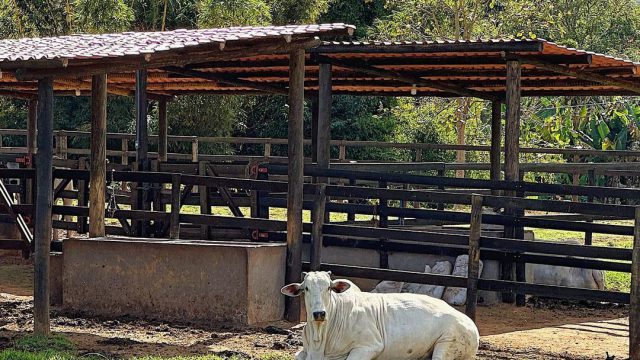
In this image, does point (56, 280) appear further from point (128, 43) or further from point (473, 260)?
point (473, 260)

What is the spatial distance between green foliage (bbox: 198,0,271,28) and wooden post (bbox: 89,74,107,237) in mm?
12059

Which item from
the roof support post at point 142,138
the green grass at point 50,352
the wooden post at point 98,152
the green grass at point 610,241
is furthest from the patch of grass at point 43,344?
the green grass at point 610,241

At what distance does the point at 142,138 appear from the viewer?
53.9 ft

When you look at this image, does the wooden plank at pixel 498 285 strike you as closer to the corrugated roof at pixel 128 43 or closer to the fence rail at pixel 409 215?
the fence rail at pixel 409 215

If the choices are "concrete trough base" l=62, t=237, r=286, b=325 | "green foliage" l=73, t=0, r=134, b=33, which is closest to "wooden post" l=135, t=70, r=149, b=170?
"concrete trough base" l=62, t=237, r=286, b=325

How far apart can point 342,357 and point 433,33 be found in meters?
18.6

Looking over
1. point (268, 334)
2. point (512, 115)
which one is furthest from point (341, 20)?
point (268, 334)

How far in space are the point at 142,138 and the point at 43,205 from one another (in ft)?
18.9

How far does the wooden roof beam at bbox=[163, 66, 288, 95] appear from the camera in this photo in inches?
587

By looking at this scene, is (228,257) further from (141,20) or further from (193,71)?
(141,20)

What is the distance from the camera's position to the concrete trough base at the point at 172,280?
39.0ft

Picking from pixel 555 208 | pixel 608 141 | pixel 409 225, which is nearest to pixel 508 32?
pixel 608 141

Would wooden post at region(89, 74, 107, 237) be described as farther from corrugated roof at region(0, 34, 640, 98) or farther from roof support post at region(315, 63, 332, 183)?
roof support post at region(315, 63, 332, 183)

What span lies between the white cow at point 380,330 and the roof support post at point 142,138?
624 centimetres
